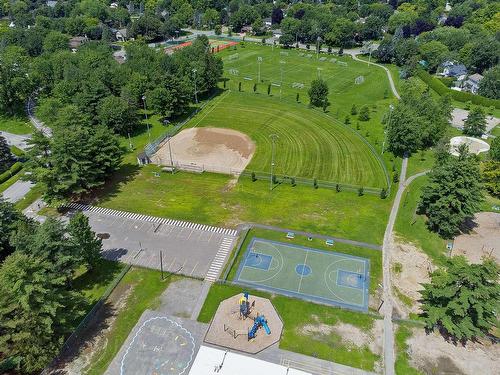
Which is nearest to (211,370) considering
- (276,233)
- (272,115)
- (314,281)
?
(314,281)

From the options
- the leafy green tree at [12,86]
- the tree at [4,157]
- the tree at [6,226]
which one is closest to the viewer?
the tree at [6,226]

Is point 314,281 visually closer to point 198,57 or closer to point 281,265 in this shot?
point 281,265

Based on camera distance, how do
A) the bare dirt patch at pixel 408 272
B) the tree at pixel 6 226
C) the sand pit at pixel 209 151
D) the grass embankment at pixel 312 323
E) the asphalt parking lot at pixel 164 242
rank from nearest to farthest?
the grass embankment at pixel 312 323 → the bare dirt patch at pixel 408 272 → the tree at pixel 6 226 → the asphalt parking lot at pixel 164 242 → the sand pit at pixel 209 151

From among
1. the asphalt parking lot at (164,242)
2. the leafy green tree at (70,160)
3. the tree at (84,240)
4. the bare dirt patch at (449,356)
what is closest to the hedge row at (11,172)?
the leafy green tree at (70,160)

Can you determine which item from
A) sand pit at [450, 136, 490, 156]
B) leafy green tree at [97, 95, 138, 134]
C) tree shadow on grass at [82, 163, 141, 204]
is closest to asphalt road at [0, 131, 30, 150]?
leafy green tree at [97, 95, 138, 134]

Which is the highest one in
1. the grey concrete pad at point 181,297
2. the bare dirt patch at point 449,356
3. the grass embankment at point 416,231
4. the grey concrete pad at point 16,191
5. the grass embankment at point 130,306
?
the grass embankment at point 416,231

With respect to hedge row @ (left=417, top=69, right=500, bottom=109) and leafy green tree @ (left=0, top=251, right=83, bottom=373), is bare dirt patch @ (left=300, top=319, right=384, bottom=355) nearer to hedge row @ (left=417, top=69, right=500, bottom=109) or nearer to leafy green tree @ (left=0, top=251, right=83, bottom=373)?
leafy green tree @ (left=0, top=251, right=83, bottom=373)

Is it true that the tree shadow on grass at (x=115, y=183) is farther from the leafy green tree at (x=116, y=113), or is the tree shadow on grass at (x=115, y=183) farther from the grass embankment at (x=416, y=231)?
the grass embankment at (x=416, y=231)
